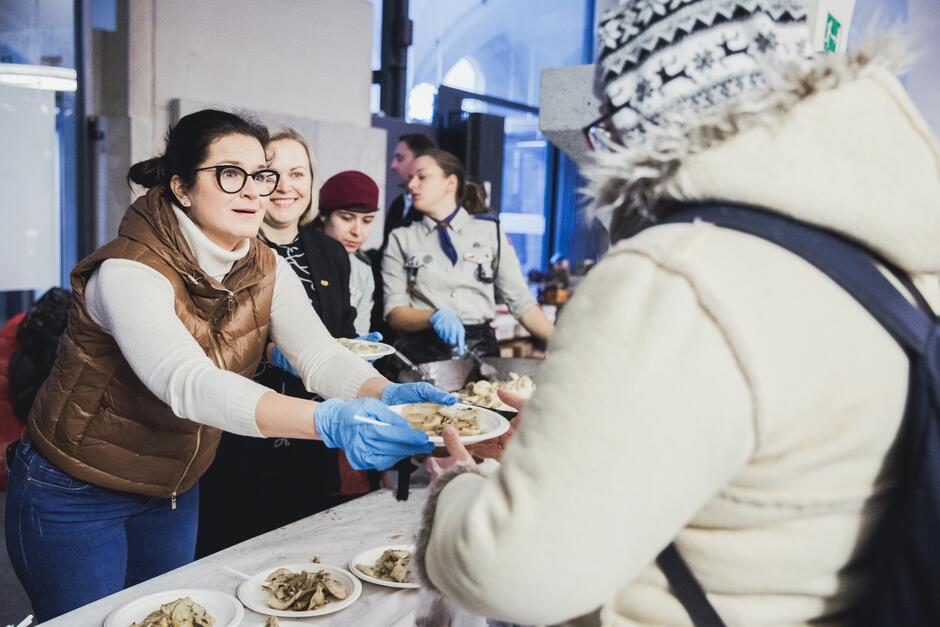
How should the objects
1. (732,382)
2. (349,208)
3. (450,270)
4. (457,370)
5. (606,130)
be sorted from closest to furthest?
(732,382) → (606,130) → (457,370) → (349,208) → (450,270)

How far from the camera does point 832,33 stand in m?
1.75

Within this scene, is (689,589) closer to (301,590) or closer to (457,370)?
(301,590)

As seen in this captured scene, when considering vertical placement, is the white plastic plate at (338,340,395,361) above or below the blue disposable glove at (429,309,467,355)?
above

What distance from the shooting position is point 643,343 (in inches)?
26.2

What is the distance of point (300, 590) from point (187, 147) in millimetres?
1039

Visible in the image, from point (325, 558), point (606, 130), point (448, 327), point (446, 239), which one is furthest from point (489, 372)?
point (606, 130)

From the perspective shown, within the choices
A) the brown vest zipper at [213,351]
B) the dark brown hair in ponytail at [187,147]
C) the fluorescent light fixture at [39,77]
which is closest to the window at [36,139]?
the fluorescent light fixture at [39,77]

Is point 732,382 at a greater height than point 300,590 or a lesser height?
greater

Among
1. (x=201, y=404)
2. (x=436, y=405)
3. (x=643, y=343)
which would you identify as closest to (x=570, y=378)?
(x=643, y=343)

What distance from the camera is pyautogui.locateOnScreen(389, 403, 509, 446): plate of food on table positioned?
1750 mm

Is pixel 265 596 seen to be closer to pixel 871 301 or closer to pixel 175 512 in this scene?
pixel 175 512

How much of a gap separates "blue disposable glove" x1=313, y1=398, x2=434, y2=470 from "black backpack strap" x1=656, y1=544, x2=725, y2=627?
31.6 inches

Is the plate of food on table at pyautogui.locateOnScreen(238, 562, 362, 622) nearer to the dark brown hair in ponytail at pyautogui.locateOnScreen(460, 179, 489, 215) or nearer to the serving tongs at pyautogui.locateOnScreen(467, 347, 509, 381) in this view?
the serving tongs at pyautogui.locateOnScreen(467, 347, 509, 381)

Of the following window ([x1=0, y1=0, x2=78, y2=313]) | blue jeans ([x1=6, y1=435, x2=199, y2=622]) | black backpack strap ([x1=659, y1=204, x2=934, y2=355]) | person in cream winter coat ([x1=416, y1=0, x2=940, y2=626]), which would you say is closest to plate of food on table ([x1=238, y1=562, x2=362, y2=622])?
blue jeans ([x1=6, y1=435, x2=199, y2=622])
